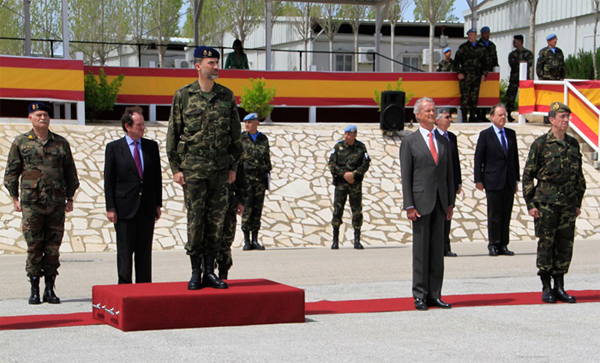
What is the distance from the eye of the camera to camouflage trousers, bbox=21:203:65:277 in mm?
9320

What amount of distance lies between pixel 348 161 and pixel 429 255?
241 inches

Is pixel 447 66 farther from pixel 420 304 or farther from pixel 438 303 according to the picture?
pixel 420 304

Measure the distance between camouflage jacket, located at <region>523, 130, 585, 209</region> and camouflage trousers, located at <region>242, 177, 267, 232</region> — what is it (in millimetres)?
6050

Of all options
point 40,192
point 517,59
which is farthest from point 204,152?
point 517,59

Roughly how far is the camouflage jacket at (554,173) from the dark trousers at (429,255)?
1045mm

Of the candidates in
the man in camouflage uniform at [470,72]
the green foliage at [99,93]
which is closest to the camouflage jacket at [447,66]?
the man in camouflage uniform at [470,72]

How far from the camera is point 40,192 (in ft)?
30.5

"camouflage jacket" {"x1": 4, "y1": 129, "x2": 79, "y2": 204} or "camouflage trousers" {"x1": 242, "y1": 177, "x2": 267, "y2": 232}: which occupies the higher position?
"camouflage jacket" {"x1": 4, "y1": 129, "x2": 79, "y2": 204}

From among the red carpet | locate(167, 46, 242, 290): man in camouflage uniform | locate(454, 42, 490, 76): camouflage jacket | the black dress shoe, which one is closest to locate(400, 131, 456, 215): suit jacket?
the black dress shoe

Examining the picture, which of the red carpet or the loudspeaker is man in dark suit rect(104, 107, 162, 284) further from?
the loudspeaker

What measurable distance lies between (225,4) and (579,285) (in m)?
47.2

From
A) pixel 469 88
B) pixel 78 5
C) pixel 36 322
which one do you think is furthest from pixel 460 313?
pixel 78 5

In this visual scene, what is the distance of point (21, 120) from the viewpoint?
64.4ft

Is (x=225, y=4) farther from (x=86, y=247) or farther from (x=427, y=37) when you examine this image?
(x=86, y=247)
